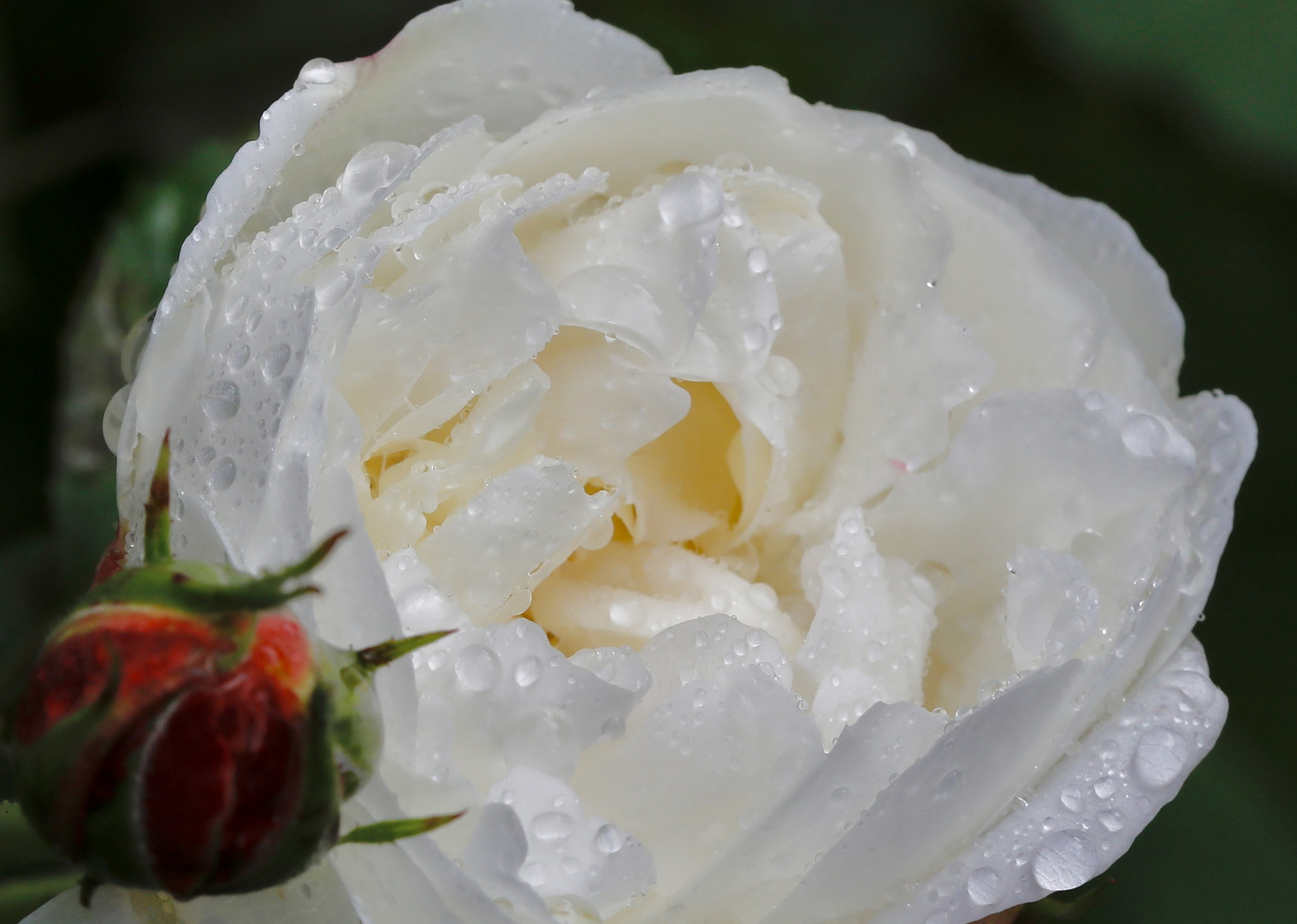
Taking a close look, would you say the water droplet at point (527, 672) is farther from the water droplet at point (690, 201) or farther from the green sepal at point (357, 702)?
the water droplet at point (690, 201)

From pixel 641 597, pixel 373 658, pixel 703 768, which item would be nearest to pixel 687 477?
pixel 641 597

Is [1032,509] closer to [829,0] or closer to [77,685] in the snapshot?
[77,685]

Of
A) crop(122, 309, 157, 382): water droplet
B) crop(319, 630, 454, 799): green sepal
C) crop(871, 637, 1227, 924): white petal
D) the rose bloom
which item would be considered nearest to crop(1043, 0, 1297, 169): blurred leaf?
the rose bloom

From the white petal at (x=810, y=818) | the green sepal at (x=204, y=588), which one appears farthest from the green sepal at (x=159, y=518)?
the white petal at (x=810, y=818)

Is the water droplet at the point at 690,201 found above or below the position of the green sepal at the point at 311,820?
above

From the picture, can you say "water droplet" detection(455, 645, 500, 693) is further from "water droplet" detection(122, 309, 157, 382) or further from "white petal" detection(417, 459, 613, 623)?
"water droplet" detection(122, 309, 157, 382)

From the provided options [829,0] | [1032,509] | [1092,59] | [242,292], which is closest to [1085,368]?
[1032,509]
